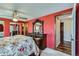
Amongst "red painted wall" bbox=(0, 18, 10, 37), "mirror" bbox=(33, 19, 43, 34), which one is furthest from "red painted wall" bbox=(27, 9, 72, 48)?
"red painted wall" bbox=(0, 18, 10, 37)

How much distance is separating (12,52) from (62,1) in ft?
5.11

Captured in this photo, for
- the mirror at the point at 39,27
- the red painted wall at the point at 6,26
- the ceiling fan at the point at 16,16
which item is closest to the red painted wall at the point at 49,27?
the mirror at the point at 39,27

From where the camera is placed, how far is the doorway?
2.71 meters

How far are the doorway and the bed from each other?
2.22 feet

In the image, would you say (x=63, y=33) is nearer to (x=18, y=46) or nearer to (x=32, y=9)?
(x=32, y=9)

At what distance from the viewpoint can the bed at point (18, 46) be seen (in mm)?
2451

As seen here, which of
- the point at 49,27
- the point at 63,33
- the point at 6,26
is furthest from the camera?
the point at 49,27

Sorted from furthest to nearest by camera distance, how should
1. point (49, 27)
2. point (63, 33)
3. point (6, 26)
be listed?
1. point (49, 27)
2. point (63, 33)
3. point (6, 26)

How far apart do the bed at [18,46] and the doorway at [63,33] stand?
0.68 m

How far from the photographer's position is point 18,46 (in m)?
2.55

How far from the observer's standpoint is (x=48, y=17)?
2.96 m

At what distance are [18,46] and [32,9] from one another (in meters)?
0.97

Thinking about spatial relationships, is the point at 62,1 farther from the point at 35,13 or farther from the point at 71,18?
the point at 35,13

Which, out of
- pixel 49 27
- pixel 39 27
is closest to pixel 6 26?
pixel 39 27
